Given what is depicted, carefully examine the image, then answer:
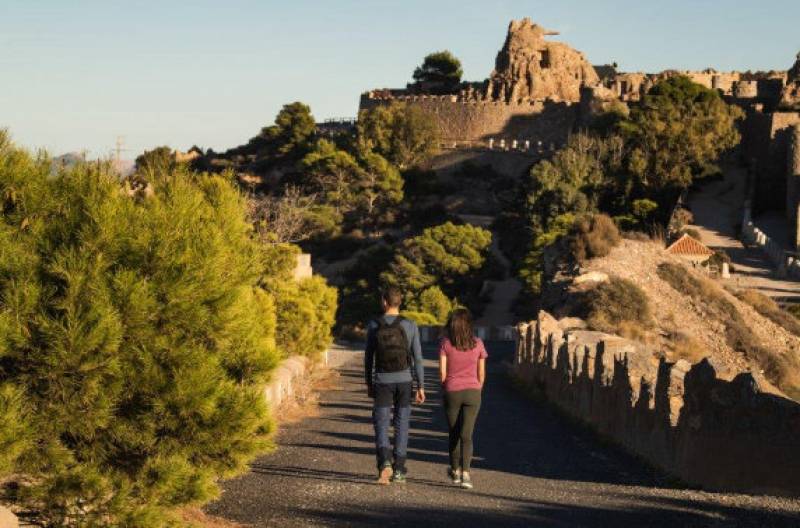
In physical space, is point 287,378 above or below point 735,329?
below

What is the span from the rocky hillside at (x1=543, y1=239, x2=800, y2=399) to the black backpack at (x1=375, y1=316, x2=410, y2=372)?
1482 cm

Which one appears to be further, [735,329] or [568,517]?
[735,329]

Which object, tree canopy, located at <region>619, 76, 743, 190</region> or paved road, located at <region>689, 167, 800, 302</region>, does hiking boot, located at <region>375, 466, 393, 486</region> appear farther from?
tree canopy, located at <region>619, 76, 743, 190</region>

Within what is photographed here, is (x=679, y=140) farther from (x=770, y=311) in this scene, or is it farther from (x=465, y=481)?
(x=465, y=481)

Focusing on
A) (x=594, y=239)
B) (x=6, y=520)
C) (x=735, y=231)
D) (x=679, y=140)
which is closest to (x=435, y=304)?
(x=735, y=231)

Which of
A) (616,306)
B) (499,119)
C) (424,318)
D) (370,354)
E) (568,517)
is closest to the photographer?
(568,517)

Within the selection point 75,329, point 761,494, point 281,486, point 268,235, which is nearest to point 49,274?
point 75,329

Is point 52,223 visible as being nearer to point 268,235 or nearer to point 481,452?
point 481,452

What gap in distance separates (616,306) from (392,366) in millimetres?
18882

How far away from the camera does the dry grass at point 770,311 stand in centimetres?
3322

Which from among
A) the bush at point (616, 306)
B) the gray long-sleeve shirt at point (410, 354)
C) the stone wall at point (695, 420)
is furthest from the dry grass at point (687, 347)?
the gray long-sleeve shirt at point (410, 354)

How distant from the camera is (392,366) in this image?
449 inches

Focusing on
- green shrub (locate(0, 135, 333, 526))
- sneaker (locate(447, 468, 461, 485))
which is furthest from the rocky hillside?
green shrub (locate(0, 135, 333, 526))

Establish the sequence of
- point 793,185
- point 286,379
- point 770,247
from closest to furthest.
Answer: point 286,379 < point 770,247 < point 793,185
